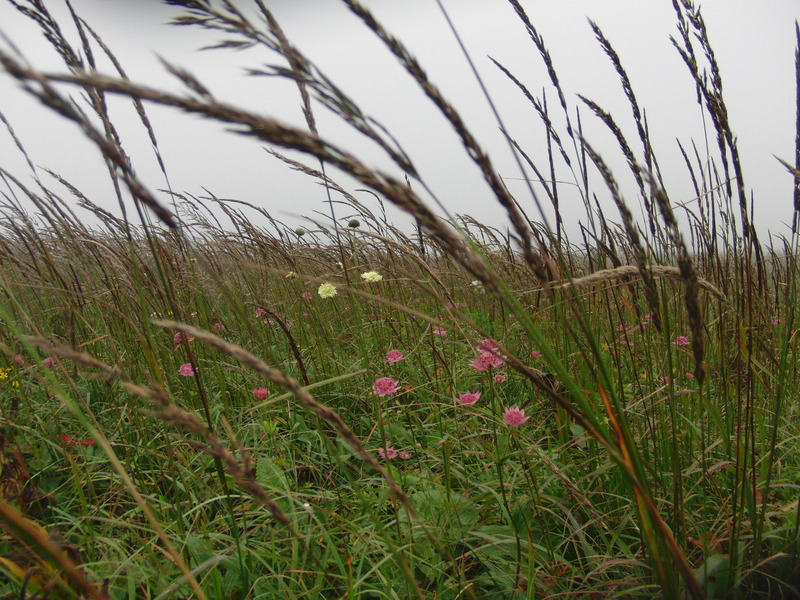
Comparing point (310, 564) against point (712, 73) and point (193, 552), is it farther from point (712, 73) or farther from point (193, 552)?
point (712, 73)

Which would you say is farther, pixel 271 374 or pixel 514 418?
pixel 514 418

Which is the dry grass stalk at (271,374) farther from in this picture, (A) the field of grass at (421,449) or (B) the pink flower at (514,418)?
(B) the pink flower at (514,418)

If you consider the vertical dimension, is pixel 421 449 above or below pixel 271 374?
below

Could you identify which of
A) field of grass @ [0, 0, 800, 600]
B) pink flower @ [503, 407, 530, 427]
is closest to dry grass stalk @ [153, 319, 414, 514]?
field of grass @ [0, 0, 800, 600]

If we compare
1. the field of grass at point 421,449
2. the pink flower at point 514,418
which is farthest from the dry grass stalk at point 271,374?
the pink flower at point 514,418

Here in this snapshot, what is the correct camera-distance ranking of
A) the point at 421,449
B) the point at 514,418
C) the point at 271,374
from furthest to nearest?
the point at 421,449, the point at 514,418, the point at 271,374

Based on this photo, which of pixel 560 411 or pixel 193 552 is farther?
pixel 560 411

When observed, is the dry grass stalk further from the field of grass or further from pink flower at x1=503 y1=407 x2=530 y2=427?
pink flower at x1=503 y1=407 x2=530 y2=427

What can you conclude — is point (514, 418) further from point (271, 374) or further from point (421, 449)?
point (271, 374)

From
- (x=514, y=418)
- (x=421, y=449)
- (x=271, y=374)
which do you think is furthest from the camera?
(x=421, y=449)

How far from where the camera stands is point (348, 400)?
203 centimetres

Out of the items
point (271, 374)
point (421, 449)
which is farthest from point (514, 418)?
point (271, 374)

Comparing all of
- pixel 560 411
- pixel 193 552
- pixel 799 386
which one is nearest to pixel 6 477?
pixel 193 552

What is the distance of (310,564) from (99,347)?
6.72ft
